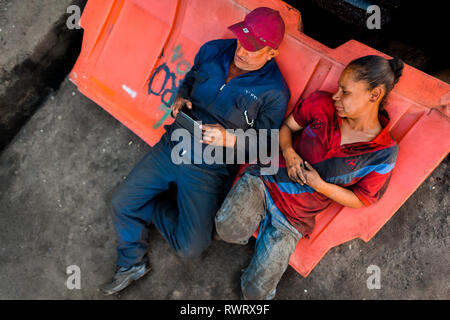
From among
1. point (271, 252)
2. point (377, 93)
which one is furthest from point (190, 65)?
point (271, 252)

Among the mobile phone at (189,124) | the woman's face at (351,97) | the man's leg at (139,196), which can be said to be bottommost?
the man's leg at (139,196)

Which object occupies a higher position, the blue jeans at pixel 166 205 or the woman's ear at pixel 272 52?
the woman's ear at pixel 272 52

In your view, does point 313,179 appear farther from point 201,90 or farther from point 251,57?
point 201,90

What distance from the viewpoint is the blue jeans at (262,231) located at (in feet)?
7.29

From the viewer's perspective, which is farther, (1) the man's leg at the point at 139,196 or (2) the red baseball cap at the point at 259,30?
(1) the man's leg at the point at 139,196

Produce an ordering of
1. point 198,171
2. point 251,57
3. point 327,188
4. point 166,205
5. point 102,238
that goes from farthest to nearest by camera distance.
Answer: point 102,238 < point 166,205 < point 198,171 < point 251,57 < point 327,188

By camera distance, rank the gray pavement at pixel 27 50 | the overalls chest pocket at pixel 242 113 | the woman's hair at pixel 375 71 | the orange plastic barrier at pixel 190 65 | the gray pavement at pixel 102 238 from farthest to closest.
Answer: the gray pavement at pixel 27 50 < the gray pavement at pixel 102 238 < the overalls chest pocket at pixel 242 113 < the orange plastic barrier at pixel 190 65 < the woman's hair at pixel 375 71

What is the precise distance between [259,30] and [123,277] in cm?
228

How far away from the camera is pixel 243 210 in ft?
7.38

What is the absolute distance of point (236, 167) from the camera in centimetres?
257

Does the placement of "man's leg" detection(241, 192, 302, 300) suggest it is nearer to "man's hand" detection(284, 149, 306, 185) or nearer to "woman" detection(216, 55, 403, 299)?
"woman" detection(216, 55, 403, 299)

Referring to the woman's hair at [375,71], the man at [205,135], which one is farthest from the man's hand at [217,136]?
the woman's hair at [375,71]

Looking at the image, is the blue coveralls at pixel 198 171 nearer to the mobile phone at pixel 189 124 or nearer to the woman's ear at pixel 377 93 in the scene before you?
the mobile phone at pixel 189 124
